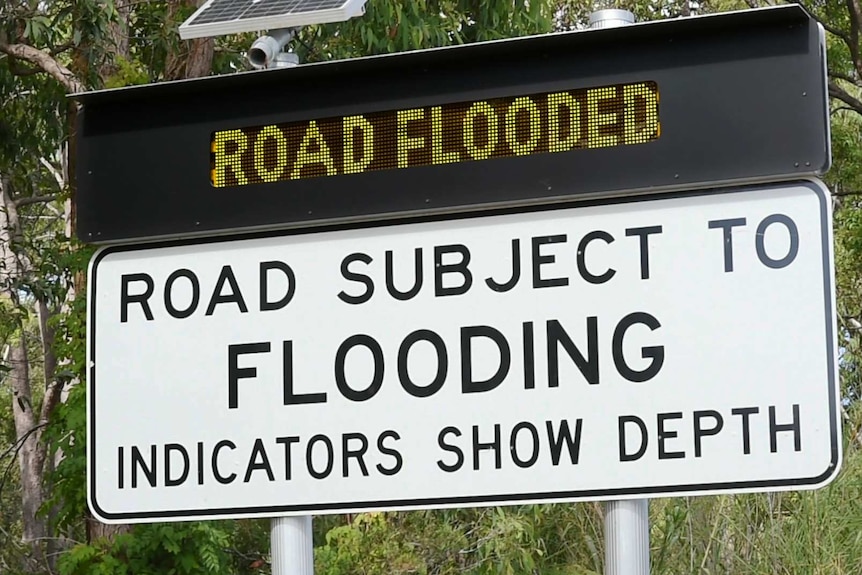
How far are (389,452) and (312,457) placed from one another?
153 millimetres

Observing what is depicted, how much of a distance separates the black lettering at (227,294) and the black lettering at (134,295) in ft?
0.46

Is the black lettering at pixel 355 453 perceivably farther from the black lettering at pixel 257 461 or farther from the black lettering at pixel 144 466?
the black lettering at pixel 144 466

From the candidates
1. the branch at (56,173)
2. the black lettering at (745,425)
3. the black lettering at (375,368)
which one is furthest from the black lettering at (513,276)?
the branch at (56,173)

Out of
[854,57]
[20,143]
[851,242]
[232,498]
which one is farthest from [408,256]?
[851,242]

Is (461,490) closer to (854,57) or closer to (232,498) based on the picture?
(232,498)

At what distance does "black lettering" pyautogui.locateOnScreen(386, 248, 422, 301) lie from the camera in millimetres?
2381

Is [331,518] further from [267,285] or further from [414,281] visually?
[414,281]

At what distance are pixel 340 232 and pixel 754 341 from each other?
2.67ft

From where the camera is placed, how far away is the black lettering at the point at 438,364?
2322mm

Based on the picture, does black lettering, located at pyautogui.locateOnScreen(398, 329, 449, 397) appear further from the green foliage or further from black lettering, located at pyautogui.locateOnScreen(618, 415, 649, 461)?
the green foliage

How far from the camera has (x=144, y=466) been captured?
98.0 inches

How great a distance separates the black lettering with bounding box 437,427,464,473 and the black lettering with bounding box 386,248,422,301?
267 mm

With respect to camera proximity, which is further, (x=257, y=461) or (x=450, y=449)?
(x=257, y=461)

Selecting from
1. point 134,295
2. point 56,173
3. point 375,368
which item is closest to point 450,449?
point 375,368
